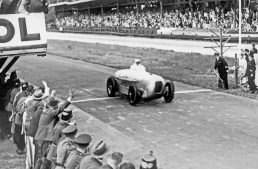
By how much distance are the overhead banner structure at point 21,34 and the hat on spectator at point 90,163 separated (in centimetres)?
532

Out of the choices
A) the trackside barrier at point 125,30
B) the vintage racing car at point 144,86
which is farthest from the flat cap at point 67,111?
the trackside barrier at point 125,30

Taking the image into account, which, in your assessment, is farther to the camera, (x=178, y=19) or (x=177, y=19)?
(x=177, y=19)

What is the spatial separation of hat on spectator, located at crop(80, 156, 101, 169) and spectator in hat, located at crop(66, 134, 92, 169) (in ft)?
1.25

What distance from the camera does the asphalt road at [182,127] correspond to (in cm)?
967

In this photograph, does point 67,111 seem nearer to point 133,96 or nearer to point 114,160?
point 114,160

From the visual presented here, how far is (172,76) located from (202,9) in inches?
773

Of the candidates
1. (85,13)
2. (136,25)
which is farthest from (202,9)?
(85,13)

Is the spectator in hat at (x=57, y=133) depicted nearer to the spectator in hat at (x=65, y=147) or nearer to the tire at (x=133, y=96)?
the spectator in hat at (x=65, y=147)

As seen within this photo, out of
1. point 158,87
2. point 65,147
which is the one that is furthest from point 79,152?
point 158,87

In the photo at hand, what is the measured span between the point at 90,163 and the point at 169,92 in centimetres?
1002

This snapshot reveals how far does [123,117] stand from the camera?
1361 centimetres

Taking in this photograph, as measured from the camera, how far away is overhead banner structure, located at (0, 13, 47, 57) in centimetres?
998

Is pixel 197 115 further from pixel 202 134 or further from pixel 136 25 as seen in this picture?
pixel 136 25

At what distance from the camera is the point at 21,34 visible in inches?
399
